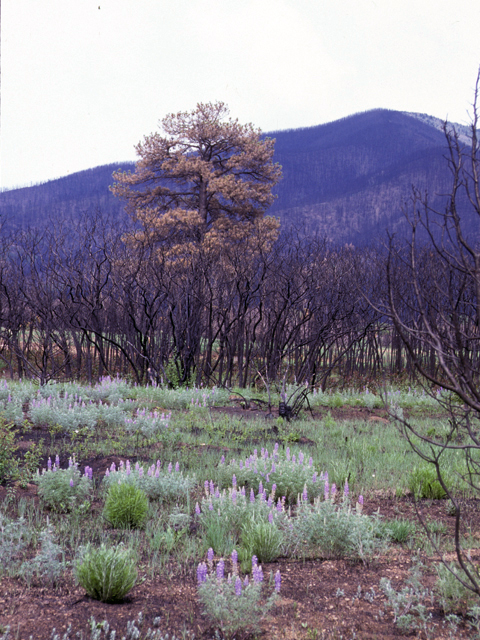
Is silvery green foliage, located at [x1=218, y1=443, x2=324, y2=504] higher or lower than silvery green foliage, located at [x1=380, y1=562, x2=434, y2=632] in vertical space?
lower

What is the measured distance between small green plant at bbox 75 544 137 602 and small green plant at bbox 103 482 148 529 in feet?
3.65

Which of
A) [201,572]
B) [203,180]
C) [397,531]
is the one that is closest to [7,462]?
[201,572]

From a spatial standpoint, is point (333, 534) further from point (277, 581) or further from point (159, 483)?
point (159, 483)

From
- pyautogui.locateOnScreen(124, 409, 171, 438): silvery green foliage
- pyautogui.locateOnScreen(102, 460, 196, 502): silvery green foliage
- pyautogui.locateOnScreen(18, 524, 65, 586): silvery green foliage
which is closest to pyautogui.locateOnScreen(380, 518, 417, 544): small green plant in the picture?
pyautogui.locateOnScreen(102, 460, 196, 502): silvery green foliage

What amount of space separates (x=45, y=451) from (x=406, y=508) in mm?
4054

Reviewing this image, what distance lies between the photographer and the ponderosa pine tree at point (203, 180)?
2370cm

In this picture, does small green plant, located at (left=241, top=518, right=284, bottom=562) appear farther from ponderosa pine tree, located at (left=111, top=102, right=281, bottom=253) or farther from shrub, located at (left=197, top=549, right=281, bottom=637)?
ponderosa pine tree, located at (left=111, top=102, right=281, bottom=253)

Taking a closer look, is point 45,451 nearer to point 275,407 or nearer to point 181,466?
point 181,466

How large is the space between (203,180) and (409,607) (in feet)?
79.6

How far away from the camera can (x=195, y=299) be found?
1341cm

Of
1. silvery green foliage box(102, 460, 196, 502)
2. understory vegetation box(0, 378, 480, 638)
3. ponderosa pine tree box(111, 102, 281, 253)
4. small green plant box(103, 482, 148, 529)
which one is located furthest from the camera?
ponderosa pine tree box(111, 102, 281, 253)

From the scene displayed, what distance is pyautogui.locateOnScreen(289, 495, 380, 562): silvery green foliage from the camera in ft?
10.9

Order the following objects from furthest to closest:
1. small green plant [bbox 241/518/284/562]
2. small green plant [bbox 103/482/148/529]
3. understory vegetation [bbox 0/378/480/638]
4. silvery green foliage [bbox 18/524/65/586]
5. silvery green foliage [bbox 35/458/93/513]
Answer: silvery green foliage [bbox 35/458/93/513], small green plant [bbox 103/482/148/529], small green plant [bbox 241/518/284/562], silvery green foliage [bbox 18/524/65/586], understory vegetation [bbox 0/378/480/638]

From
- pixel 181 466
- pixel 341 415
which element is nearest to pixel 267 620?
pixel 181 466
